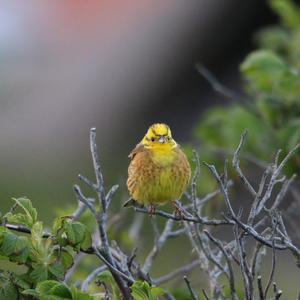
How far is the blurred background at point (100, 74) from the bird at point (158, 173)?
26.2 feet

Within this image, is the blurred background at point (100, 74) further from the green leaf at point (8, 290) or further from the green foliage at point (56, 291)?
the green foliage at point (56, 291)

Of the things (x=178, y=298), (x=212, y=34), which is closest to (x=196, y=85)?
(x=212, y=34)

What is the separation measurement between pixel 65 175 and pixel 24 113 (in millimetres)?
1318

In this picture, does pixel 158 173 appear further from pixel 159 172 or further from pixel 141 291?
pixel 141 291

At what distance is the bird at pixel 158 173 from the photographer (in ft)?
14.1

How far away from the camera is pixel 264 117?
19.3ft

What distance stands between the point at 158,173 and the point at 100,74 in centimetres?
909

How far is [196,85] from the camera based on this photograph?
1303 cm

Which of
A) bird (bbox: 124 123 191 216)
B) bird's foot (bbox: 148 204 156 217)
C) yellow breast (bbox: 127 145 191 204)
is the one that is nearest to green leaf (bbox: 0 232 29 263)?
bird's foot (bbox: 148 204 156 217)

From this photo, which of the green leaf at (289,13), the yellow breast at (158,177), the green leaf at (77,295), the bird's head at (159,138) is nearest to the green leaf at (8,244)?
the green leaf at (77,295)

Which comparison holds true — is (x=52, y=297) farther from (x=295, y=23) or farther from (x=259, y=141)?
(x=295, y=23)

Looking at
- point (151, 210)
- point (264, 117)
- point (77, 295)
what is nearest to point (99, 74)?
point (264, 117)

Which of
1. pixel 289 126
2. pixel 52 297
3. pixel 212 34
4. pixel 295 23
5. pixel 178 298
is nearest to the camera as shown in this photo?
pixel 52 297

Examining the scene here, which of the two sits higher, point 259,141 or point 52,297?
point 259,141
